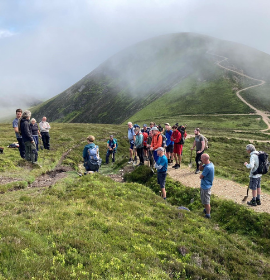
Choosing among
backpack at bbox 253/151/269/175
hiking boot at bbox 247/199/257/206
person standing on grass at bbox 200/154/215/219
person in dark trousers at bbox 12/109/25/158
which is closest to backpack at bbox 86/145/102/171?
person in dark trousers at bbox 12/109/25/158

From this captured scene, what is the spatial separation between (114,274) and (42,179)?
1315cm

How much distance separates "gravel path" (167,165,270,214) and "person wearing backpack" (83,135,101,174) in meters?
7.70

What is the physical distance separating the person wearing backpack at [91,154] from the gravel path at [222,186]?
25.3 feet


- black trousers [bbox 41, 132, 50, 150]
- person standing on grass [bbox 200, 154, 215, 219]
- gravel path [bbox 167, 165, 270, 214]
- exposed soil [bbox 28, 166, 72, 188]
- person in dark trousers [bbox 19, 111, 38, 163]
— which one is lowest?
gravel path [bbox 167, 165, 270, 214]

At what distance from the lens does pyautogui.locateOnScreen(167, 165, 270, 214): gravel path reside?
15.2m

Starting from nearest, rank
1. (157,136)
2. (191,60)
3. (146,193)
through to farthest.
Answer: (146,193) < (157,136) < (191,60)

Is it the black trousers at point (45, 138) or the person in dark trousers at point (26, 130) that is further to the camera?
the black trousers at point (45, 138)

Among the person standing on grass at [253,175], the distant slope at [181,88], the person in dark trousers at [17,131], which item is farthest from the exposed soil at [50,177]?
the distant slope at [181,88]

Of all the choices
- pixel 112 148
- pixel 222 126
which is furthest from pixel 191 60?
pixel 112 148

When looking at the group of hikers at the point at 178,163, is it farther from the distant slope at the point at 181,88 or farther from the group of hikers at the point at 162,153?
the distant slope at the point at 181,88

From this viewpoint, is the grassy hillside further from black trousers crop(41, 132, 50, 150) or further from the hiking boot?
black trousers crop(41, 132, 50, 150)

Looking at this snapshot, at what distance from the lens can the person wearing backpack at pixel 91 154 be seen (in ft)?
46.3

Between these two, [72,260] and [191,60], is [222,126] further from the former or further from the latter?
[191,60]

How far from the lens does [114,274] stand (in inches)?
249
